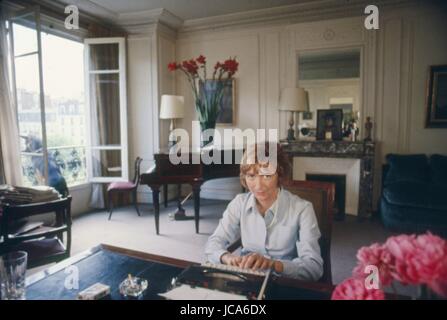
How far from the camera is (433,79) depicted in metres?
3.98

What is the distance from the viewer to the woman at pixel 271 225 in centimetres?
129

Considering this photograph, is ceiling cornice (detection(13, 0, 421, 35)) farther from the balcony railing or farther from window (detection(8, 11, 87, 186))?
the balcony railing

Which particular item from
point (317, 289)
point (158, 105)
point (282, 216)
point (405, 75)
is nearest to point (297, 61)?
point (405, 75)

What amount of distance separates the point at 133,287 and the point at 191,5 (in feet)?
13.6

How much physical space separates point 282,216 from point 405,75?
3686 mm

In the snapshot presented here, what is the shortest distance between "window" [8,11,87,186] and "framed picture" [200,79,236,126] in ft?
6.15

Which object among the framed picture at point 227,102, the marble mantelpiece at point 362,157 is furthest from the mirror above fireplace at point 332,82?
the framed picture at point 227,102

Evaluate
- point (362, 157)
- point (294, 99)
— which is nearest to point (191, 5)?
point (294, 99)

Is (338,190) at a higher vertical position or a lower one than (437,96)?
lower

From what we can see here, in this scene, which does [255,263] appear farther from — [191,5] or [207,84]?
[207,84]

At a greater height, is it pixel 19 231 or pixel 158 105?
pixel 158 105

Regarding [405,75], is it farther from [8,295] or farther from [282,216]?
[8,295]

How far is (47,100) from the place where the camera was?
411cm

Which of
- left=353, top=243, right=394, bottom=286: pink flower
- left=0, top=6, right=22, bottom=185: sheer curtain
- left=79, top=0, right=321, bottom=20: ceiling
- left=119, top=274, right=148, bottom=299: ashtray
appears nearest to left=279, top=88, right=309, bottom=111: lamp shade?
left=79, top=0, right=321, bottom=20: ceiling
